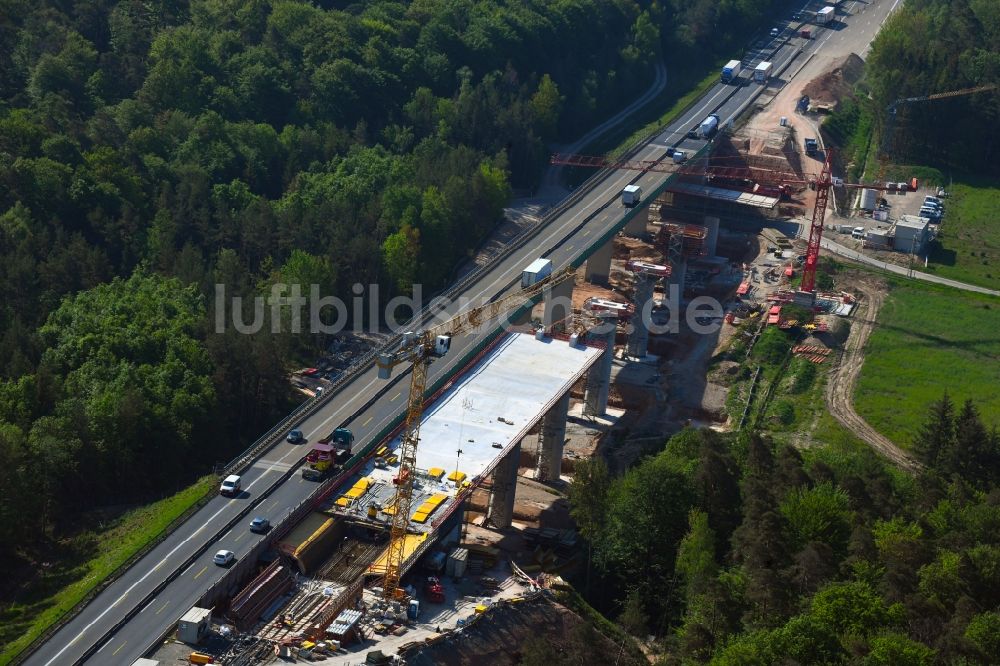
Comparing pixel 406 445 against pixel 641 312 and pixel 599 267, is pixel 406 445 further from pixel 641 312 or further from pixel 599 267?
pixel 599 267

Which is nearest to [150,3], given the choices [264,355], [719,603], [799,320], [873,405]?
[264,355]

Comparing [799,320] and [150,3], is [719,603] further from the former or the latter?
[150,3]

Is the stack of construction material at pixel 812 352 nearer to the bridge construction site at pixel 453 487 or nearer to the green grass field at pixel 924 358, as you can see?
the green grass field at pixel 924 358

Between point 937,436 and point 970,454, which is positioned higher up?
point 970,454

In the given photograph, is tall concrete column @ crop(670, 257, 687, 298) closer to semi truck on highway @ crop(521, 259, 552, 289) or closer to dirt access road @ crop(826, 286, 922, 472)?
dirt access road @ crop(826, 286, 922, 472)

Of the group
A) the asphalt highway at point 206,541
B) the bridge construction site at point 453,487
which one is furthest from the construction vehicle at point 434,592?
the asphalt highway at point 206,541

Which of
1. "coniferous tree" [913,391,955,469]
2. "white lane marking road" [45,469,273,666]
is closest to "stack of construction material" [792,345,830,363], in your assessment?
"coniferous tree" [913,391,955,469]

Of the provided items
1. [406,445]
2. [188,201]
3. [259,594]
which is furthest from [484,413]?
[188,201]
